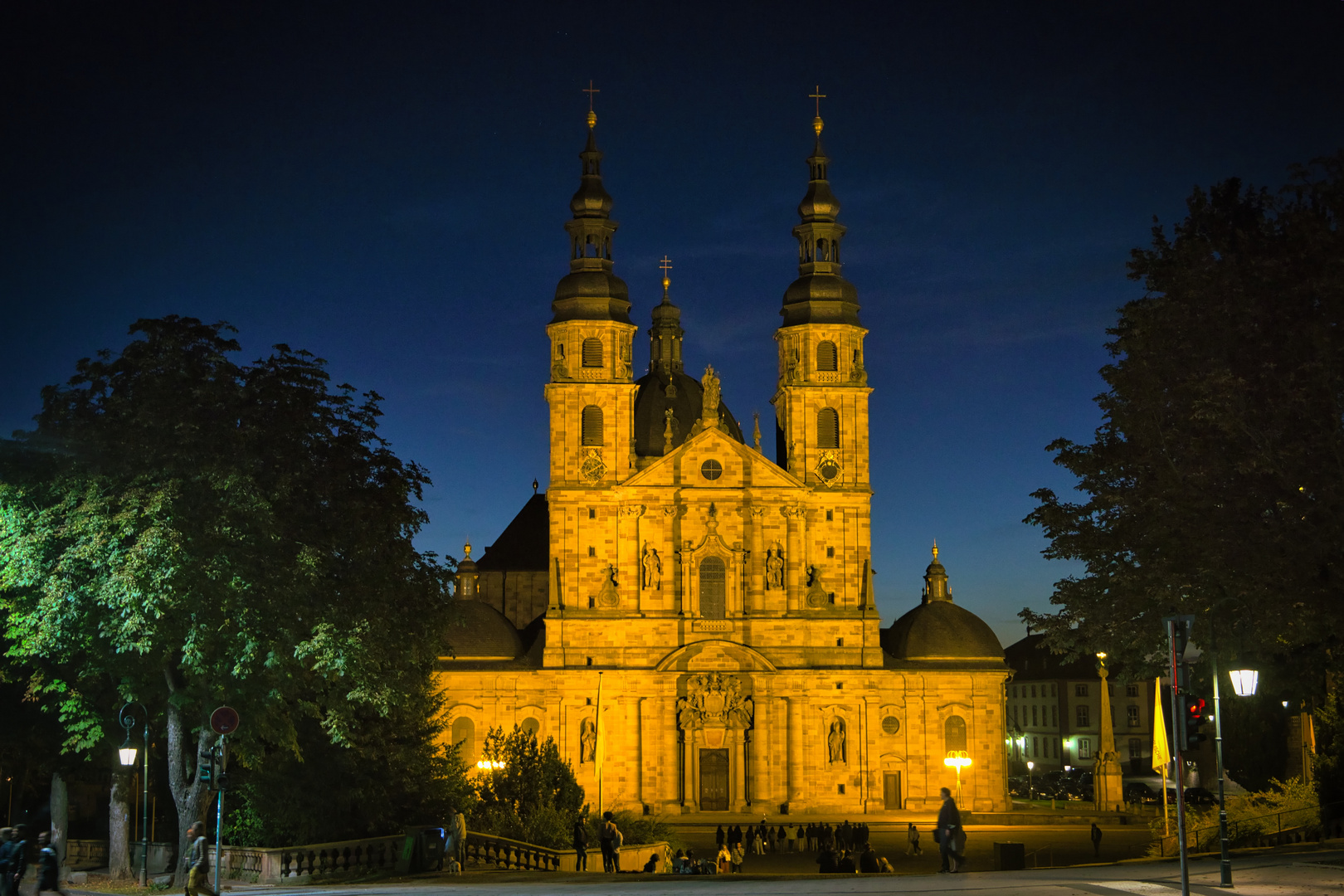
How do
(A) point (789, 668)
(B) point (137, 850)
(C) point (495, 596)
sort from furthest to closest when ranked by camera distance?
(C) point (495, 596), (A) point (789, 668), (B) point (137, 850)

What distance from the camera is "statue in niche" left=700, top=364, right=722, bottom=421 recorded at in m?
65.0

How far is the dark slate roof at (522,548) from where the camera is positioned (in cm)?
7694

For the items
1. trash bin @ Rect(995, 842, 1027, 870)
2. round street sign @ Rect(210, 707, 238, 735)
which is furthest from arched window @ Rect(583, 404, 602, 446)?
round street sign @ Rect(210, 707, 238, 735)

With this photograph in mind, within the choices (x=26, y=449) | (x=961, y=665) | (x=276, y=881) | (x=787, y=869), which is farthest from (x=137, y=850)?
(x=961, y=665)

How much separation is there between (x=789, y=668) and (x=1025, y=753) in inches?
2222

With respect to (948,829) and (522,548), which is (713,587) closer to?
(522,548)

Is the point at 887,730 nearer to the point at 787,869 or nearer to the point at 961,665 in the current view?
the point at 961,665

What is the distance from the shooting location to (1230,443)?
26719 mm

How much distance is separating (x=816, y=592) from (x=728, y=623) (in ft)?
13.3

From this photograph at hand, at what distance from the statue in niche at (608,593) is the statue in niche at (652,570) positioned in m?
1.35

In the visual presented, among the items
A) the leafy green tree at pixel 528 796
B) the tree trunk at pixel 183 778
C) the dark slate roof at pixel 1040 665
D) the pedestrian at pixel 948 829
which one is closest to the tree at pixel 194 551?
the tree trunk at pixel 183 778

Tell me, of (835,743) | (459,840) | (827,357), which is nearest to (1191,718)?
(459,840)

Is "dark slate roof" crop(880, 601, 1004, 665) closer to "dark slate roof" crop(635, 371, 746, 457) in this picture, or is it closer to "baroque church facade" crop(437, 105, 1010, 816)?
"baroque church facade" crop(437, 105, 1010, 816)

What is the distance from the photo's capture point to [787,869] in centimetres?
4359
